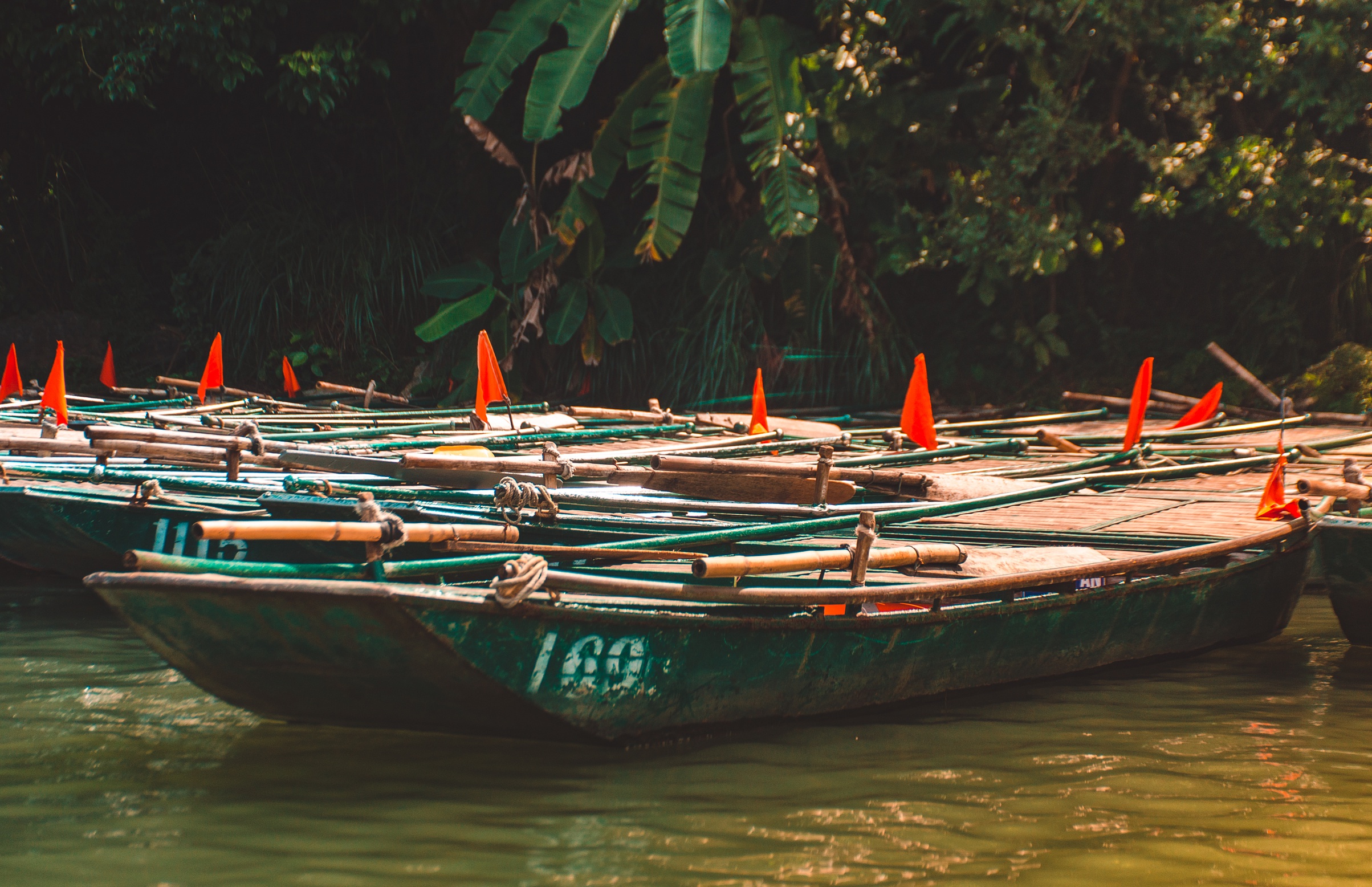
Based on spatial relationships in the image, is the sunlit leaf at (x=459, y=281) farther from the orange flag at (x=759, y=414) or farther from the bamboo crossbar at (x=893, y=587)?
the bamboo crossbar at (x=893, y=587)

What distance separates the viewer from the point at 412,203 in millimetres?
12930

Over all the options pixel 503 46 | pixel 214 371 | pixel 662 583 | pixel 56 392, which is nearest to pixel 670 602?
pixel 662 583

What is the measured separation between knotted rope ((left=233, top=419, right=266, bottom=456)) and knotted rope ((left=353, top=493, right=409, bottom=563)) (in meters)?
2.36

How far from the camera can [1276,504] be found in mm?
5141

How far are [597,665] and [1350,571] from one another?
3.15m

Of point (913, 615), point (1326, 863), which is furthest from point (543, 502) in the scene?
point (1326, 863)

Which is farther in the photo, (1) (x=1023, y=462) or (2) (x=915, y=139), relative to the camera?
(2) (x=915, y=139)

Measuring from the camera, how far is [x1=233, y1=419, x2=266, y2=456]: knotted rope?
5.53 metres

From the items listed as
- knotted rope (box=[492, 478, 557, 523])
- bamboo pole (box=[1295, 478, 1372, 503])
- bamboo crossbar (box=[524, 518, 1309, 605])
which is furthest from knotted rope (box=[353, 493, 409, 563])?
bamboo pole (box=[1295, 478, 1372, 503])

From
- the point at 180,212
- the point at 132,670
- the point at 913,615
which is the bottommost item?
the point at 132,670

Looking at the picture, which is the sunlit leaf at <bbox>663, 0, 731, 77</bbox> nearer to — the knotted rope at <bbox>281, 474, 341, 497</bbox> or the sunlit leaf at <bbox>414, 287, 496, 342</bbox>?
the sunlit leaf at <bbox>414, 287, 496, 342</bbox>

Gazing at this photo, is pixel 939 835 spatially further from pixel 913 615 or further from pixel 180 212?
pixel 180 212

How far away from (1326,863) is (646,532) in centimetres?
261

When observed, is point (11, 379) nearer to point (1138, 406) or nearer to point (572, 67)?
point (572, 67)
